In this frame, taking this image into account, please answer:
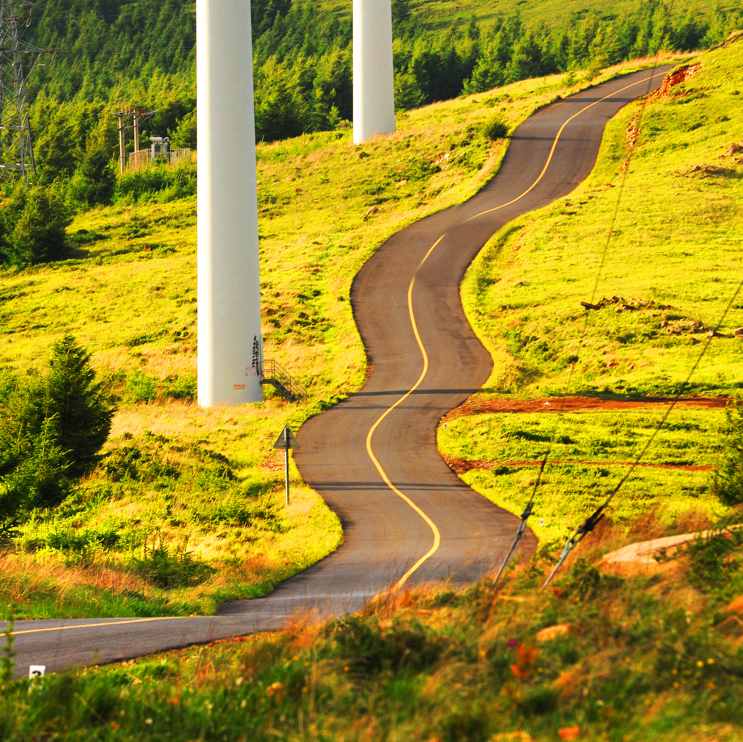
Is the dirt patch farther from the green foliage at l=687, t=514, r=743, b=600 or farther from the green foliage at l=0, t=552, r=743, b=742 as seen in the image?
the green foliage at l=0, t=552, r=743, b=742

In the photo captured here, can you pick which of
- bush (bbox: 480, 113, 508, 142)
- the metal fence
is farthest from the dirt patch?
the metal fence

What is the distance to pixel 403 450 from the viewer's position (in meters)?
34.0

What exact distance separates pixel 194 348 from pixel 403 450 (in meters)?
23.6

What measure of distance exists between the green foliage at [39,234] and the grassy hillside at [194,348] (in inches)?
89.3

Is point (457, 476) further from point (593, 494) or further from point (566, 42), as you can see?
point (566, 42)

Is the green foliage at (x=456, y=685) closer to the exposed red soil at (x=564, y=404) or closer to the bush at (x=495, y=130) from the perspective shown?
the exposed red soil at (x=564, y=404)

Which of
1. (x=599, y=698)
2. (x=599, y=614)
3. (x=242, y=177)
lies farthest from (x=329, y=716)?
(x=242, y=177)

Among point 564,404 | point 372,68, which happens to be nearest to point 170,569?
point 564,404

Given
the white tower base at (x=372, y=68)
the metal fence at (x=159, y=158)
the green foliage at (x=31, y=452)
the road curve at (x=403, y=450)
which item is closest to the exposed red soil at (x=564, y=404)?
the road curve at (x=403, y=450)

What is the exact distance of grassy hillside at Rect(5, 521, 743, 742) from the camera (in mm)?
7043

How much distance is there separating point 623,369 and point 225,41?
24.5 metres

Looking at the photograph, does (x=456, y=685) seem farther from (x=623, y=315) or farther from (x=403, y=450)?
(x=623, y=315)

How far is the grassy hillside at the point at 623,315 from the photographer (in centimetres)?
2812

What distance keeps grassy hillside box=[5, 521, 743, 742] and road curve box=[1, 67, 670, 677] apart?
9.87ft
